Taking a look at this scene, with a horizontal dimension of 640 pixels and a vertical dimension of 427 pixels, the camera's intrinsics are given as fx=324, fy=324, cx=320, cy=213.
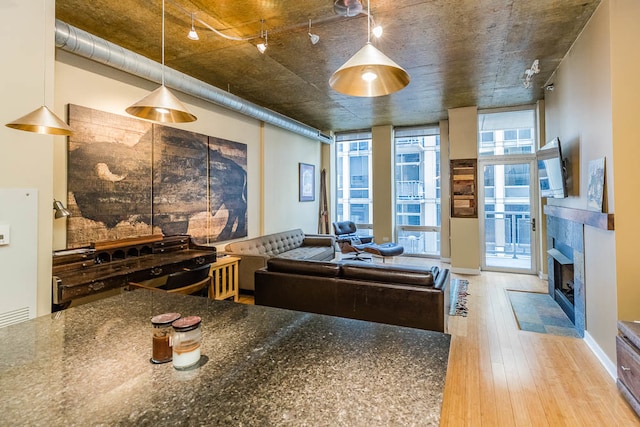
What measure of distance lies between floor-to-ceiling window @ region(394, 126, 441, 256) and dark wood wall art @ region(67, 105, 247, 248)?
4.06 m

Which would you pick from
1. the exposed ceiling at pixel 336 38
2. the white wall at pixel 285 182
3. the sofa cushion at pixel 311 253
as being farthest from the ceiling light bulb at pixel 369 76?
the white wall at pixel 285 182

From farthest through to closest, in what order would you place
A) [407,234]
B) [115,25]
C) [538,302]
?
1. [407,234]
2. [538,302]
3. [115,25]

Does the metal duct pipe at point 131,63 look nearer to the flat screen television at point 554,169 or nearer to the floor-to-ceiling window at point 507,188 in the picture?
the flat screen television at point 554,169

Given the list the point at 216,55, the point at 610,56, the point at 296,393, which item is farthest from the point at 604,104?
the point at 216,55

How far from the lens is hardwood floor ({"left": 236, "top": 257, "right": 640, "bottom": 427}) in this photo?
2180 mm

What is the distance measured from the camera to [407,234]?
779 cm

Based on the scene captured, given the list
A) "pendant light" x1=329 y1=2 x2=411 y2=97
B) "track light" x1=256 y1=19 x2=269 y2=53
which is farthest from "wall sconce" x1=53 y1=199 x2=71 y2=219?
"pendant light" x1=329 y1=2 x2=411 y2=97

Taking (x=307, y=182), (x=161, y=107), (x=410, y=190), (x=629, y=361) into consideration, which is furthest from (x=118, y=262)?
(x=410, y=190)

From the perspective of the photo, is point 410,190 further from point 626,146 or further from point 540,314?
point 626,146

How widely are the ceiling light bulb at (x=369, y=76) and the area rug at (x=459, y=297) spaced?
3447mm

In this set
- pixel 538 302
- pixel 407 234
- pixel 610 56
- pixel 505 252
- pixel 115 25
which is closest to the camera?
pixel 610 56

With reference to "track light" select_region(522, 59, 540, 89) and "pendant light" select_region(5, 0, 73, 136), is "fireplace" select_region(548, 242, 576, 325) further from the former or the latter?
"pendant light" select_region(5, 0, 73, 136)

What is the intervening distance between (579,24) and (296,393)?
4.22m

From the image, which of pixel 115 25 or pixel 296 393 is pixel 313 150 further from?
pixel 296 393
